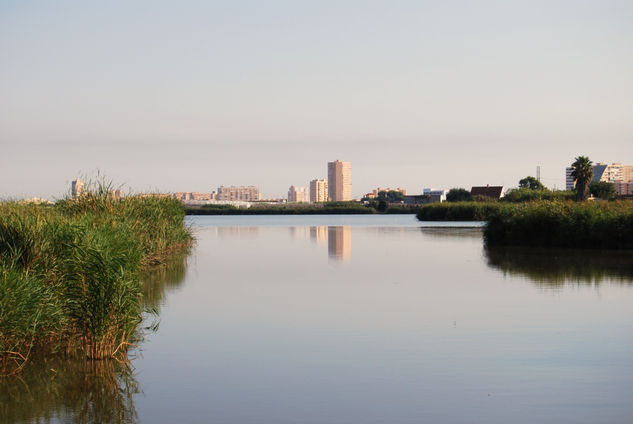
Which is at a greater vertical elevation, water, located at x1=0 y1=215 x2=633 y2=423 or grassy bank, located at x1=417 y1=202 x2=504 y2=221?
grassy bank, located at x1=417 y1=202 x2=504 y2=221

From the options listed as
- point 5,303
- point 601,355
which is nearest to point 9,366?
point 5,303

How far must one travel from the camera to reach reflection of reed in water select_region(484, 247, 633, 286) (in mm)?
17422

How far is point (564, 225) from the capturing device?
1082 inches

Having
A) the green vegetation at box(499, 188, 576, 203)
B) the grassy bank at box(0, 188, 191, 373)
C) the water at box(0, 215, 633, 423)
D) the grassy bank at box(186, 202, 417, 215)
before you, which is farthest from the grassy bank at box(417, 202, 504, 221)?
the grassy bank at box(0, 188, 191, 373)

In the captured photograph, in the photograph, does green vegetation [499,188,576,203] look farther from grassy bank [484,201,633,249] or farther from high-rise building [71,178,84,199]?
high-rise building [71,178,84,199]

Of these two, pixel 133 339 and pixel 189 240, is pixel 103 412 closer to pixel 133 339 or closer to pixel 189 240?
pixel 133 339

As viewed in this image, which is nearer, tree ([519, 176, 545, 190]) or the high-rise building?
the high-rise building

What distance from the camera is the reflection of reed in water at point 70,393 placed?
6.82 m

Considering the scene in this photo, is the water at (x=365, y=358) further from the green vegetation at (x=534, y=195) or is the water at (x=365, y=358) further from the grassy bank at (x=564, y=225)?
the green vegetation at (x=534, y=195)

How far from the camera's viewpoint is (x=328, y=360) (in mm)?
9000

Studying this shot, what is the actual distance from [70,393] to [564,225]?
23.3 meters

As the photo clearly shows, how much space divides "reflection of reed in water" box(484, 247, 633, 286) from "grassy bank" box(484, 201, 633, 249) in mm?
1231

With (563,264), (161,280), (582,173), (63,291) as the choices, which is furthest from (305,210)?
(63,291)

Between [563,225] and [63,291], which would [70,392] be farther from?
[563,225]
